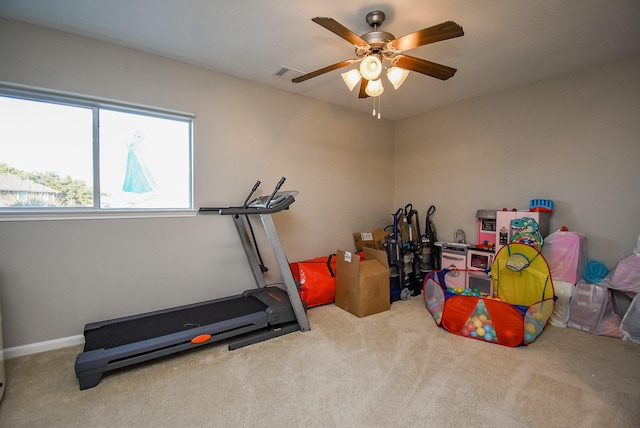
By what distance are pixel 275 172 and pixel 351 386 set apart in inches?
96.0

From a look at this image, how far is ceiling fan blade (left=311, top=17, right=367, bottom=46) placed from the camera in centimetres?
161

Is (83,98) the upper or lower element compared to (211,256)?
upper

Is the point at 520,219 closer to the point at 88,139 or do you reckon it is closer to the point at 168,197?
the point at 168,197

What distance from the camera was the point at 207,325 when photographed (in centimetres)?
231

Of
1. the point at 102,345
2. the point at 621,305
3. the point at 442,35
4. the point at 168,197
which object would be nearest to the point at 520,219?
the point at 621,305

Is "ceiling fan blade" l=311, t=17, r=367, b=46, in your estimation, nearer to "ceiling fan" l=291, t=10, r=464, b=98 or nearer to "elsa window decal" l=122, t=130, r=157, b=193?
"ceiling fan" l=291, t=10, r=464, b=98

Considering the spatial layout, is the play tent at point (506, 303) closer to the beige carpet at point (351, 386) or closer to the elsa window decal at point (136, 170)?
the beige carpet at point (351, 386)

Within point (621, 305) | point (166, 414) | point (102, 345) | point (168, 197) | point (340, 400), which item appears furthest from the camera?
point (168, 197)

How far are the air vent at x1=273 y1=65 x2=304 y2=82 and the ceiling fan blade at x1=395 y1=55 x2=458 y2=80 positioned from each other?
1275mm

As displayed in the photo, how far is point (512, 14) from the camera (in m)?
2.06

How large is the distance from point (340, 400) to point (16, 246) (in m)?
2.73

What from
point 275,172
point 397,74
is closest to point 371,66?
point 397,74

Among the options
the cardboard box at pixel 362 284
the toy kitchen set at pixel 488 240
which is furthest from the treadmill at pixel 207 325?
the toy kitchen set at pixel 488 240

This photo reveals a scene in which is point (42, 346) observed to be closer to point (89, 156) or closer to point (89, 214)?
point (89, 214)
